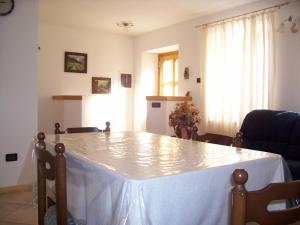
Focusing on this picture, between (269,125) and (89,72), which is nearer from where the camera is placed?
(269,125)

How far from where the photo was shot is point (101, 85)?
6.35 meters

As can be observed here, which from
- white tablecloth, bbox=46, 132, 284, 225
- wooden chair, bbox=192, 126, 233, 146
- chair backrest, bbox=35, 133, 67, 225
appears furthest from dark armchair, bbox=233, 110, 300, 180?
chair backrest, bbox=35, 133, 67, 225

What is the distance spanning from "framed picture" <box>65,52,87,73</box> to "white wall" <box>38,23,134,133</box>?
8 centimetres

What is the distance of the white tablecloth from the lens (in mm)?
1198

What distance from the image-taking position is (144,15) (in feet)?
16.6

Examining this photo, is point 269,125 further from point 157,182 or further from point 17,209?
point 17,209

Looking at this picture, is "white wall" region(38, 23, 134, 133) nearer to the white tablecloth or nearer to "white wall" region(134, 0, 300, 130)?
"white wall" region(134, 0, 300, 130)

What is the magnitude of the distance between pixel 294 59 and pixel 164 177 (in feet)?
11.1

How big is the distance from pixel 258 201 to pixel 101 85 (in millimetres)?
5632

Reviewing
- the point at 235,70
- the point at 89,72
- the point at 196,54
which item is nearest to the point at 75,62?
the point at 89,72

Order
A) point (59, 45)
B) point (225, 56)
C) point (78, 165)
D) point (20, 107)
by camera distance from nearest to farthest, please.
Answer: point (78, 165) → point (20, 107) → point (225, 56) → point (59, 45)

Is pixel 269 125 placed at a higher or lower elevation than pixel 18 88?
lower

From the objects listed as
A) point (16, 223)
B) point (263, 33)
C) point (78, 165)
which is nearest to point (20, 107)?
point (16, 223)

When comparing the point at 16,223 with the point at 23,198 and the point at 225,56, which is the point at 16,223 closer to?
the point at 23,198
